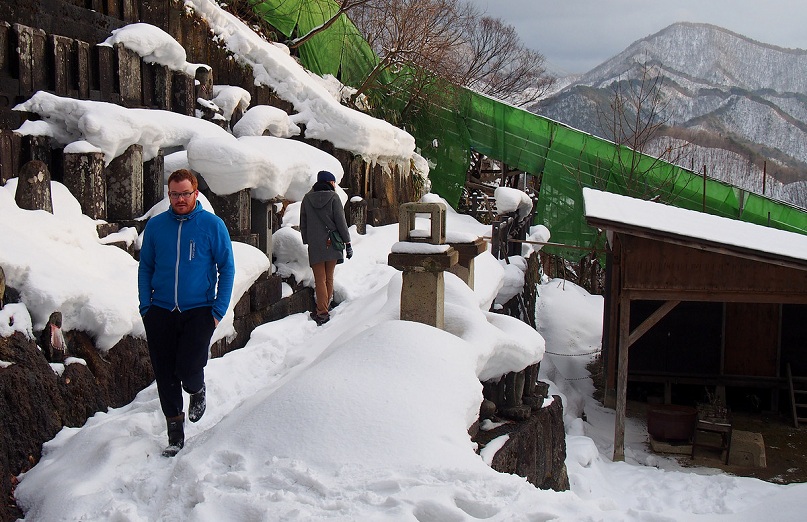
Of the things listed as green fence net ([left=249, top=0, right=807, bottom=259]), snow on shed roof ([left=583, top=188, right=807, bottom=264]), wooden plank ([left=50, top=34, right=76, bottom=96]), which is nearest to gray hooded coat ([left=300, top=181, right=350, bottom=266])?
wooden plank ([left=50, top=34, right=76, bottom=96])

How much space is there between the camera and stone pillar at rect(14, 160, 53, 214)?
4.90 meters

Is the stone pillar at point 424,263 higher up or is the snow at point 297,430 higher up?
the stone pillar at point 424,263

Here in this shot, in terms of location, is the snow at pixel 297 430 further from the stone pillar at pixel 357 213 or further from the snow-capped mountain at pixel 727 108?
the snow-capped mountain at pixel 727 108

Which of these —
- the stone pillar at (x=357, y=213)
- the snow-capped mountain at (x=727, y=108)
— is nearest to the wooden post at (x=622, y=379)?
the stone pillar at (x=357, y=213)

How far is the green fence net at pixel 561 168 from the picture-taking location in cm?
1788

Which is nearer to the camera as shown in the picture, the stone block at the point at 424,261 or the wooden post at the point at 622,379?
the stone block at the point at 424,261

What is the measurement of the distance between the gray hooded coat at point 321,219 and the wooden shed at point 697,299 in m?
3.64

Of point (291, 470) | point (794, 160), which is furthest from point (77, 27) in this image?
point (794, 160)

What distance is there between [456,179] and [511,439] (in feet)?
45.5

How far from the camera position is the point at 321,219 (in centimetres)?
762

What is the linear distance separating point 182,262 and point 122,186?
2461 millimetres

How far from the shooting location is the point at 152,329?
4.09 meters

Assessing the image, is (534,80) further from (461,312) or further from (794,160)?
(794,160)

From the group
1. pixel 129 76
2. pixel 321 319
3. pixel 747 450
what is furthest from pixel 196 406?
pixel 747 450
